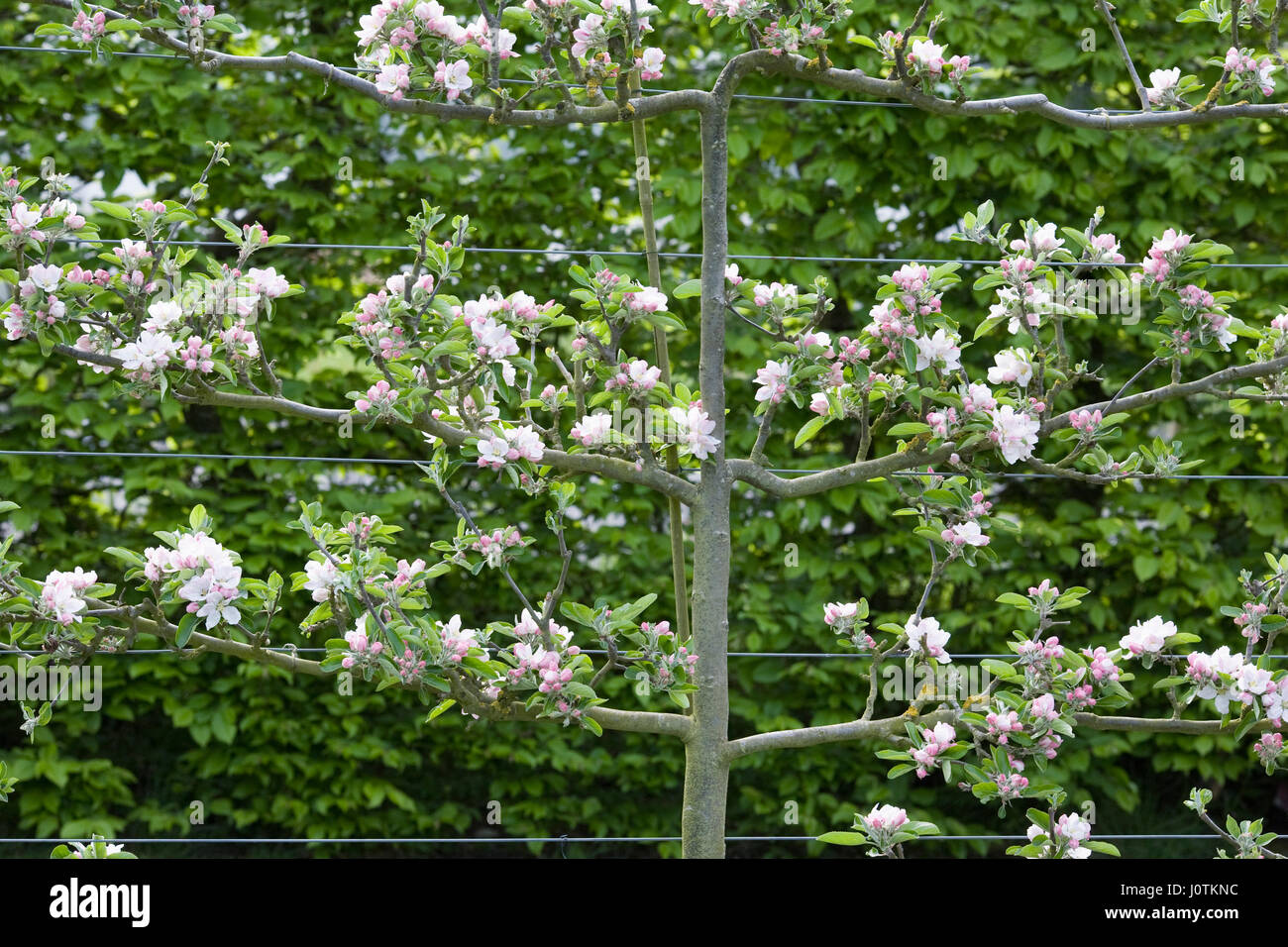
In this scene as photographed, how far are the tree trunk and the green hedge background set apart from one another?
1.13 metres

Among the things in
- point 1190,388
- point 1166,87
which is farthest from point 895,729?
point 1166,87

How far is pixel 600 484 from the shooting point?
285cm

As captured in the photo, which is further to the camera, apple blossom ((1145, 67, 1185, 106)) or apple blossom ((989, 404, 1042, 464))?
apple blossom ((1145, 67, 1185, 106))

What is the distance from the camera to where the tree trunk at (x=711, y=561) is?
5.42ft

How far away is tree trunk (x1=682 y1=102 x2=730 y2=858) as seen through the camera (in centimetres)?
165

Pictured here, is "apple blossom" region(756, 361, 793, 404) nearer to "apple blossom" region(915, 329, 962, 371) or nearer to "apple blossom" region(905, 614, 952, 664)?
"apple blossom" region(915, 329, 962, 371)

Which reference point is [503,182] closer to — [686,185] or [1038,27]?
[686,185]

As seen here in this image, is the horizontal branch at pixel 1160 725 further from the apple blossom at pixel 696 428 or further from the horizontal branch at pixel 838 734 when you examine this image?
the apple blossom at pixel 696 428

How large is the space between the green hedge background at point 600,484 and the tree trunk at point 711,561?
1131mm

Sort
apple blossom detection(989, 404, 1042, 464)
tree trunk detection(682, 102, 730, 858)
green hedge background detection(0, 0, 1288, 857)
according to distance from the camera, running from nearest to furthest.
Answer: apple blossom detection(989, 404, 1042, 464) < tree trunk detection(682, 102, 730, 858) < green hedge background detection(0, 0, 1288, 857)

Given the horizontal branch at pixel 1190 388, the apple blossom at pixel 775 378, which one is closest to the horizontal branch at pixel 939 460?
the horizontal branch at pixel 1190 388

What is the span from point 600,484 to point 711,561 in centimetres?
119

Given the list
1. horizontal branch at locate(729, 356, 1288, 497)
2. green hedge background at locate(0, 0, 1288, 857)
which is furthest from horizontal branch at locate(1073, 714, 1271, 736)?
green hedge background at locate(0, 0, 1288, 857)

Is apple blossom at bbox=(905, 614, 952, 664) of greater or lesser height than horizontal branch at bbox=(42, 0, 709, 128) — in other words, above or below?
below
